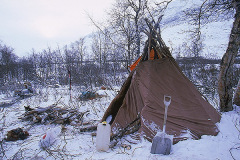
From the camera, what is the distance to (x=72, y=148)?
281cm

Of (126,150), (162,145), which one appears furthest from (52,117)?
(162,145)

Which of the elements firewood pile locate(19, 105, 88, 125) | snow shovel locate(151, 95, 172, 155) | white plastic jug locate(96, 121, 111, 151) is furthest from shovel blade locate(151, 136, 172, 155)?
firewood pile locate(19, 105, 88, 125)

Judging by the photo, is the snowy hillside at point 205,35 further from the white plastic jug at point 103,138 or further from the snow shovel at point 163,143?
the white plastic jug at point 103,138

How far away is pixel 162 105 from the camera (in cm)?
308

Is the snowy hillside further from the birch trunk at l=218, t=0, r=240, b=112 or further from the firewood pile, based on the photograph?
the firewood pile

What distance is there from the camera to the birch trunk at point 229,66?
12.1ft

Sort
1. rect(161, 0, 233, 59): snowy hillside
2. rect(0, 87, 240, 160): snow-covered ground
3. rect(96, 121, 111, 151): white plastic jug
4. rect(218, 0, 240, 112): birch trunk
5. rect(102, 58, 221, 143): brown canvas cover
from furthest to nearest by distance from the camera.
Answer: rect(161, 0, 233, 59): snowy hillside, rect(218, 0, 240, 112): birch trunk, rect(102, 58, 221, 143): brown canvas cover, rect(96, 121, 111, 151): white plastic jug, rect(0, 87, 240, 160): snow-covered ground

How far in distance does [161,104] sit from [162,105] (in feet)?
0.09

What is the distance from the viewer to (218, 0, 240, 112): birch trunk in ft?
12.1

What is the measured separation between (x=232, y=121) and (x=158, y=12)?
13.6 feet

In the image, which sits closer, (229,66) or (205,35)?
(229,66)

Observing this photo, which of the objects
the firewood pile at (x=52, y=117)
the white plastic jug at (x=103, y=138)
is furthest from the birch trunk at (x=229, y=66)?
the firewood pile at (x=52, y=117)

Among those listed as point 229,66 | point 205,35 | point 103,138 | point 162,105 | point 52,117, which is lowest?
point 52,117

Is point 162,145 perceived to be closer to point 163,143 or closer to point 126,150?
point 163,143
